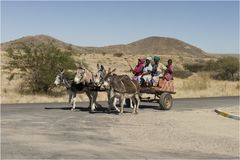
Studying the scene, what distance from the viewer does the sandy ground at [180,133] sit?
12570 mm

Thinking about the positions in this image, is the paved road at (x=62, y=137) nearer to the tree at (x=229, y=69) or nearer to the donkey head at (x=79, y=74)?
the donkey head at (x=79, y=74)

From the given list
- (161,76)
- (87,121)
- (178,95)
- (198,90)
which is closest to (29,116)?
(87,121)

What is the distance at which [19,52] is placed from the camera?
32.6 m

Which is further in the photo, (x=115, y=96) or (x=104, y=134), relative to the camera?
(x=115, y=96)

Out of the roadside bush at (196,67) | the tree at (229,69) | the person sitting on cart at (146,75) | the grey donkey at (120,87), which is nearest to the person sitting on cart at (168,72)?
the person sitting on cart at (146,75)

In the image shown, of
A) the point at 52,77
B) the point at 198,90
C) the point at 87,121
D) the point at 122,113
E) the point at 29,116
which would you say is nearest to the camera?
the point at 87,121

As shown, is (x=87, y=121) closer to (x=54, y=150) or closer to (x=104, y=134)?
(x=104, y=134)

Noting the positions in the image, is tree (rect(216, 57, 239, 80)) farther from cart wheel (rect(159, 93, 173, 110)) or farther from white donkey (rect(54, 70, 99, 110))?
white donkey (rect(54, 70, 99, 110))

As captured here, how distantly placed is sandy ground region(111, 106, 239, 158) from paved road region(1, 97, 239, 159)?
505 mm

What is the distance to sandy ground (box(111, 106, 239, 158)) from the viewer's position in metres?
12.6

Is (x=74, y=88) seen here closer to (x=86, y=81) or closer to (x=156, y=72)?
(x=86, y=81)

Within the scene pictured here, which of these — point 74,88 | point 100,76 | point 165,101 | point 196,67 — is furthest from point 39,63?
point 196,67

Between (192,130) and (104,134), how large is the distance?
10.4ft

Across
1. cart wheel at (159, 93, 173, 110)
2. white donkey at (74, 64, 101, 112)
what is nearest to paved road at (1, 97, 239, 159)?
white donkey at (74, 64, 101, 112)
